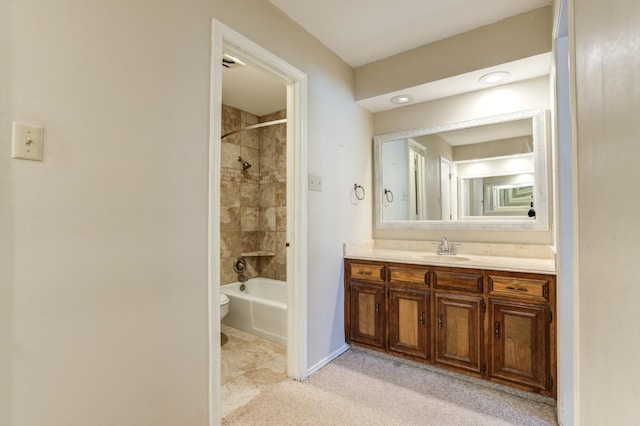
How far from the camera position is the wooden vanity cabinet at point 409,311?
2.23 meters

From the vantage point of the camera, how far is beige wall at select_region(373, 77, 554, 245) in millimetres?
2317

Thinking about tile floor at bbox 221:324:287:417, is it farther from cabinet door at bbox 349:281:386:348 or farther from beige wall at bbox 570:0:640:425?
beige wall at bbox 570:0:640:425

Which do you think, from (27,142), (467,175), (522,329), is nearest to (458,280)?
(522,329)

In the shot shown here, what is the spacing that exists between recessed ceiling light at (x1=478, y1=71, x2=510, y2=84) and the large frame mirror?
0.92 ft

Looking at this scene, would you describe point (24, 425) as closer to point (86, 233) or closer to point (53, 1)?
point (86, 233)

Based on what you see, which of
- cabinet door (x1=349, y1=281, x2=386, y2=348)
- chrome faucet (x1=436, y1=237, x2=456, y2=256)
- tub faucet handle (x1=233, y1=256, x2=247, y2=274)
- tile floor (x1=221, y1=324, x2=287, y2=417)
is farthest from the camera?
tub faucet handle (x1=233, y1=256, x2=247, y2=274)

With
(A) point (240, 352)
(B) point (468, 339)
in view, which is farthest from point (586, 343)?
(A) point (240, 352)

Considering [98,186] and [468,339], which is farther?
[468,339]

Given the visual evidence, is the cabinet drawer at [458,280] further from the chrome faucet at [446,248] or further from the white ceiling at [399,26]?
the white ceiling at [399,26]

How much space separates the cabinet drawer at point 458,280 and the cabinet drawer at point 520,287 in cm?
8

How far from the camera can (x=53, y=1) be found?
1.07m

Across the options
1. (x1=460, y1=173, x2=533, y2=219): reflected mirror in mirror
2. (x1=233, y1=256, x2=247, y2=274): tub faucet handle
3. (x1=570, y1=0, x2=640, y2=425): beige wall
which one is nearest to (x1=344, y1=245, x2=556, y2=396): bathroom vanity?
(x1=460, y1=173, x2=533, y2=219): reflected mirror in mirror

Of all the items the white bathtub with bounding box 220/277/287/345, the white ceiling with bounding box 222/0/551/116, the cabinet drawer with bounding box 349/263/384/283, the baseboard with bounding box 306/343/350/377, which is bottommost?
the baseboard with bounding box 306/343/350/377

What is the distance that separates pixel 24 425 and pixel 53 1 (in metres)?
1.44
